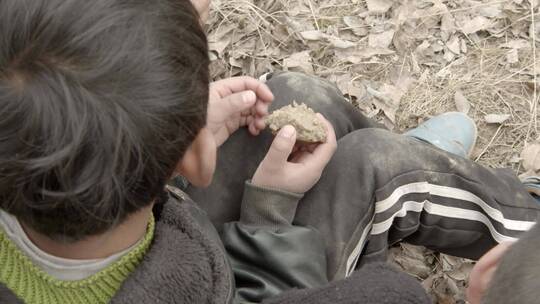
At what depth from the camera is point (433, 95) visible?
8.75ft

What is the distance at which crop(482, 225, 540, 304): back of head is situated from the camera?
0.95m

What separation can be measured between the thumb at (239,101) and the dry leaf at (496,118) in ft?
4.08

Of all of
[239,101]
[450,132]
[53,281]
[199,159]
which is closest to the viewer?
[53,281]

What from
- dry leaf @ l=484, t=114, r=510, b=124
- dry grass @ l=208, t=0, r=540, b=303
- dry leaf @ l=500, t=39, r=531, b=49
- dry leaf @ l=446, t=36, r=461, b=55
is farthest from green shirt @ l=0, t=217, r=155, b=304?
dry leaf @ l=500, t=39, r=531, b=49

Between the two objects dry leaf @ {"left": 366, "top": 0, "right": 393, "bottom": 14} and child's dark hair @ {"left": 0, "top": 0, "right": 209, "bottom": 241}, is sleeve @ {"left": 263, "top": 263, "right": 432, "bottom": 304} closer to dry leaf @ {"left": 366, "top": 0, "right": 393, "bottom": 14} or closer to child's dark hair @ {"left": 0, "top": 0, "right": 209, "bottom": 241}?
child's dark hair @ {"left": 0, "top": 0, "right": 209, "bottom": 241}

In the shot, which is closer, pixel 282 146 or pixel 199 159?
pixel 199 159

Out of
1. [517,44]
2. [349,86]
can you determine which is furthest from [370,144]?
[517,44]

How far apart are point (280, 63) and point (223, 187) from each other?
995 mm

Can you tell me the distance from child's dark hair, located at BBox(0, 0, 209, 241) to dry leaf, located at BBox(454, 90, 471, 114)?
1780 millimetres

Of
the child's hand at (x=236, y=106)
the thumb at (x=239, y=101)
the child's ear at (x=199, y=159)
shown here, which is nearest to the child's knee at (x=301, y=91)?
the child's hand at (x=236, y=106)

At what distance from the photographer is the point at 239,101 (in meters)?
1.74

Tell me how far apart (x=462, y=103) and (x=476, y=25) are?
0.36 metres

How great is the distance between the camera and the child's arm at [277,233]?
63.0 inches

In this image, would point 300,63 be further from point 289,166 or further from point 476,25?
point 289,166
